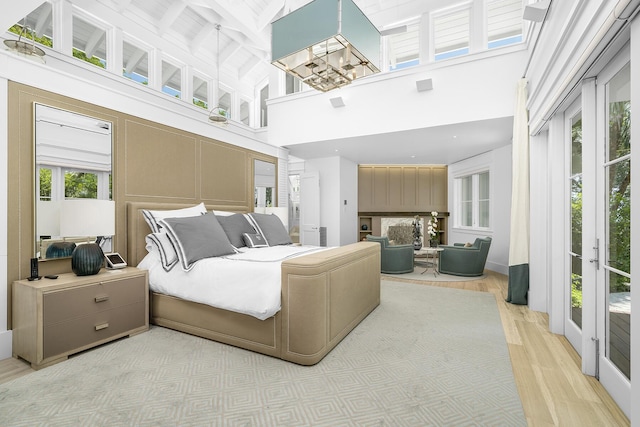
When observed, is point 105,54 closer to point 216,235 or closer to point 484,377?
point 216,235

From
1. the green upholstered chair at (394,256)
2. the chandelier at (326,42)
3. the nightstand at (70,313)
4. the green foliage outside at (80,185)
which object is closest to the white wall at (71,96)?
the nightstand at (70,313)

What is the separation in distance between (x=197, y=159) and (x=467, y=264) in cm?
476

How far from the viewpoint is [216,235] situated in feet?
10.1

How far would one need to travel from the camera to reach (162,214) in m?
3.33

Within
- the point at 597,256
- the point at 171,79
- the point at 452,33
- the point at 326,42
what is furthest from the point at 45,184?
the point at 452,33

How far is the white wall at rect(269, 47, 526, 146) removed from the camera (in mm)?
4383

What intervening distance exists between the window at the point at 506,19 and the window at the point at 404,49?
1.19 meters

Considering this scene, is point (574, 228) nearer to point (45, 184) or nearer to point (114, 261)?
point (114, 261)

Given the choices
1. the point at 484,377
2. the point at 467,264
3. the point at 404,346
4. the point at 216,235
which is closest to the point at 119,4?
the point at 216,235

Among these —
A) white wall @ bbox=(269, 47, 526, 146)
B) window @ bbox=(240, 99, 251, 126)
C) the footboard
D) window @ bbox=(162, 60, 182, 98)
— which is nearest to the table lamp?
the footboard

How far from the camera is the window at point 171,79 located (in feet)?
19.4

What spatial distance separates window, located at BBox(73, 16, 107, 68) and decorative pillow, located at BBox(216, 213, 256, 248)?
3.39 metres

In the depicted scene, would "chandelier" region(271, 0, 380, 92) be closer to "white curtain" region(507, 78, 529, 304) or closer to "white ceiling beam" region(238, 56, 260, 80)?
"white curtain" region(507, 78, 529, 304)

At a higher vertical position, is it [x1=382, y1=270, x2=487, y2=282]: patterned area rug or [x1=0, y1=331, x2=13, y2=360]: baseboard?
[x1=0, y1=331, x2=13, y2=360]: baseboard
